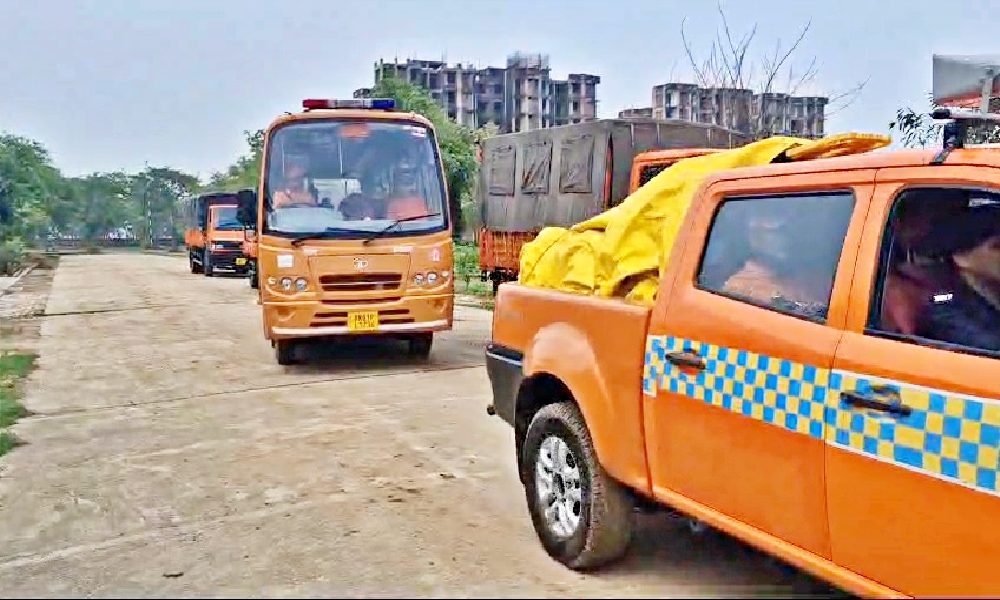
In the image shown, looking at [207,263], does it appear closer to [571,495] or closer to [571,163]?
[571,163]

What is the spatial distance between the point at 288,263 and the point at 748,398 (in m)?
7.33

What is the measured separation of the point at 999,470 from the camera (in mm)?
2436

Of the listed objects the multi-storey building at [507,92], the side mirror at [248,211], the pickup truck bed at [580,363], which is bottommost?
the pickup truck bed at [580,363]

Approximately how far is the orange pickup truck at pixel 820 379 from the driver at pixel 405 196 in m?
6.35

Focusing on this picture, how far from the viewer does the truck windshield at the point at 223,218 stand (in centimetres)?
3193

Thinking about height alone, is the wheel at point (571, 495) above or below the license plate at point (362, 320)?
below

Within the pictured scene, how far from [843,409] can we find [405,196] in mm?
7910

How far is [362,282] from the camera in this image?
10.0 metres

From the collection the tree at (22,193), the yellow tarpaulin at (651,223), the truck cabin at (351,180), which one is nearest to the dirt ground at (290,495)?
the yellow tarpaulin at (651,223)

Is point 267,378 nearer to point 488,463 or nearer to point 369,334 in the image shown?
point 369,334

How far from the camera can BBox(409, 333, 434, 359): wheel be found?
36.2 ft

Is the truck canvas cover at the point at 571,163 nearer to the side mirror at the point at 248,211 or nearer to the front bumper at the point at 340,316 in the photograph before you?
the front bumper at the point at 340,316

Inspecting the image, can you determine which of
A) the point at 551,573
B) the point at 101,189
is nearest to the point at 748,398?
the point at 551,573

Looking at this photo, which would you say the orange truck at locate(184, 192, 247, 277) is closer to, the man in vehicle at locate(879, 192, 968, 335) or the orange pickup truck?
the orange pickup truck
